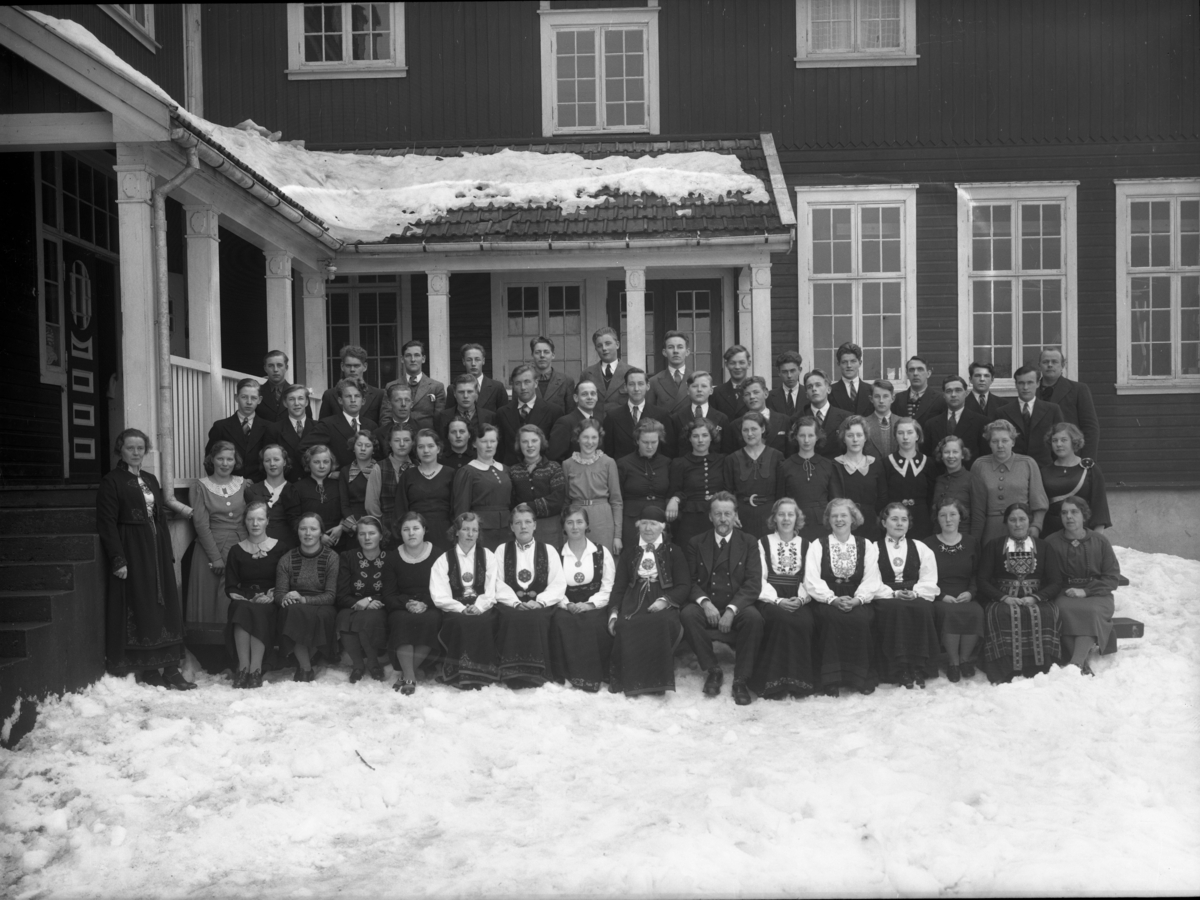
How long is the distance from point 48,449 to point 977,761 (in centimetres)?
791

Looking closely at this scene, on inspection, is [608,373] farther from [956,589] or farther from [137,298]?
[137,298]

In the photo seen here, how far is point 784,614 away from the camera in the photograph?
7848 millimetres

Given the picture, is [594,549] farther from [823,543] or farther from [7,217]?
[7,217]

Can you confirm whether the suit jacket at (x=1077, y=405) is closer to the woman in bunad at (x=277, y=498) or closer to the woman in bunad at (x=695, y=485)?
the woman in bunad at (x=695, y=485)

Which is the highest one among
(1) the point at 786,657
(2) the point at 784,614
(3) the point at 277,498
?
(3) the point at 277,498

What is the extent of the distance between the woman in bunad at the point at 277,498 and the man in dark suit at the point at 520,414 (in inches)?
64.1

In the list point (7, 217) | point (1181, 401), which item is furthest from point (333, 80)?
point (1181, 401)

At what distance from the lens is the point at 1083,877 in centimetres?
516

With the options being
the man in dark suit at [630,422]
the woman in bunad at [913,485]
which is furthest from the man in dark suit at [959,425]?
the man in dark suit at [630,422]

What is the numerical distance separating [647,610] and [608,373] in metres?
2.57

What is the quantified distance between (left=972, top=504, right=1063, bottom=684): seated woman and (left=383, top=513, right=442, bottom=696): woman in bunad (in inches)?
146

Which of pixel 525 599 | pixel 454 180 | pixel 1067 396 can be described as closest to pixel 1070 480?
pixel 1067 396

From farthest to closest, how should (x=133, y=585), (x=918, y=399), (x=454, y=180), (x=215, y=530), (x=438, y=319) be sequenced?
1. (x=454, y=180)
2. (x=438, y=319)
3. (x=918, y=399)
4. (x=215, y=530)
5. (x=133, y=585)

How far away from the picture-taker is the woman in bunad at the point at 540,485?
8352 mm
